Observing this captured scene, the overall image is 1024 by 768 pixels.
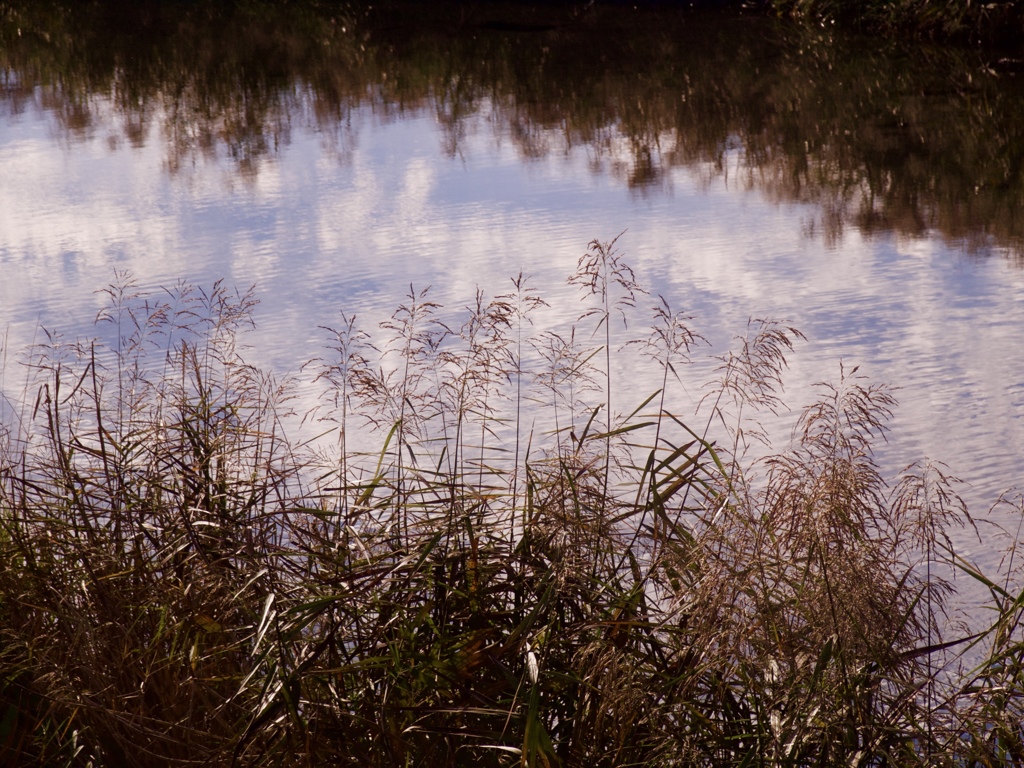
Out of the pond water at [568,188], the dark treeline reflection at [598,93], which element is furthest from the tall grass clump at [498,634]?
the dark treeline reflection at [598,93]

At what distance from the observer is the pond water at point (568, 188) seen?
4.46 m

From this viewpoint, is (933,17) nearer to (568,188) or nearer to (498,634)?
(568,188)

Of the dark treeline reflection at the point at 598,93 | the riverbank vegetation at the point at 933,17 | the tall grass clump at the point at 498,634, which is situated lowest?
the tall grass clump at the point at 498,634

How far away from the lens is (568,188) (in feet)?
22.2

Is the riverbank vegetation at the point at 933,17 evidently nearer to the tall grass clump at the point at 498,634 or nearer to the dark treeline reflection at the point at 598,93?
the dark treeline reflection at the point at 598,93

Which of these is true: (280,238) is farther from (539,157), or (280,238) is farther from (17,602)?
(17,602)

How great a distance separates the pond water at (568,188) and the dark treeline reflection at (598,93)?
0.04m

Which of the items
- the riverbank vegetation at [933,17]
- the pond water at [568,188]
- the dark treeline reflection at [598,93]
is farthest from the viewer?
the riverbank vegetation at [933,17]

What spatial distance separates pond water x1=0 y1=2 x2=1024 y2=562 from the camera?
4.46 metres

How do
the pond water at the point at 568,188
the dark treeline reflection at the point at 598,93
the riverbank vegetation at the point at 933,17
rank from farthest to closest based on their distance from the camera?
the riverbank vegetation at the point at 933,17 < the dark treeline reflection at the point at 598,93 < the pond water at the point at 568,188

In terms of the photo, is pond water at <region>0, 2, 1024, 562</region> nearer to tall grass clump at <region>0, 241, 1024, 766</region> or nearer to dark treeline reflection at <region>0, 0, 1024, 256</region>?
dark treeline reflection at <region>0, 0, 1024, 256</region>

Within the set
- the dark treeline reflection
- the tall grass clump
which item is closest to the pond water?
the dark treeline reflection

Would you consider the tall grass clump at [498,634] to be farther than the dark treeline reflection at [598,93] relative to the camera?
No

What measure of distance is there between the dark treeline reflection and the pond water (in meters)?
0.04
